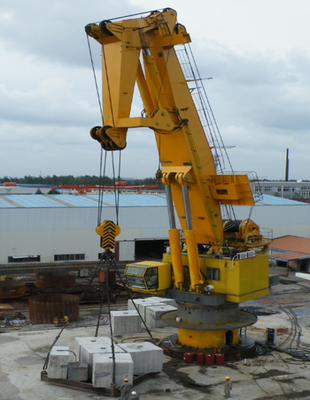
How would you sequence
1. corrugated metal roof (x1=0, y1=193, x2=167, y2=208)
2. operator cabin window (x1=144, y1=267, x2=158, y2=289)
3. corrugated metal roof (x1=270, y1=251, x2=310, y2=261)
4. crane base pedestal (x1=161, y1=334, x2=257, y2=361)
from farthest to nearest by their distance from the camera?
corrugated metal roof (x1=270, y1=251, x2=310, y2=261) → corrugated metal roof (x1=0, y1=193, x2=167, y2=208) → operator cabin window (x1=144, y1=267, x2=158, y2=289) → crane base pedestal (x1=161, y1=334, x2=257, y2=361)

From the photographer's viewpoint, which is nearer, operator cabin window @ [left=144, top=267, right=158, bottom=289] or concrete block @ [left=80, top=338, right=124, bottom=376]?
concrete block @ [left=80, top=338, right=124, bottom=376]

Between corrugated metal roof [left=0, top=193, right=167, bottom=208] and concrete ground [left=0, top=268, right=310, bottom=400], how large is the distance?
45.0ft

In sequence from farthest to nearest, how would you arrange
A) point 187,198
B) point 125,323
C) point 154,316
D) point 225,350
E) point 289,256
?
point 289,256, point 154,316, point 125,323, point 225,350, point 187,198

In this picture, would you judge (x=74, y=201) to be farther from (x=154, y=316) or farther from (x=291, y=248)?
(x=154, y=316)

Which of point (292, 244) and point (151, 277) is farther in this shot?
point (292, 244)

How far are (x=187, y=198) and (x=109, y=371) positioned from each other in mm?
6722

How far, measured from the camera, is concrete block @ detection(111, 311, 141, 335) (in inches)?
932

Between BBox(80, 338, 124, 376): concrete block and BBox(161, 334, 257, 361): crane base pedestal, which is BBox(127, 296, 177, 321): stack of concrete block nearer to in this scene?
BBox(161, 334, 257, 361): crane base pedestal

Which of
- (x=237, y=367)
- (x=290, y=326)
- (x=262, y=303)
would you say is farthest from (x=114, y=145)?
(x=262, y=303)

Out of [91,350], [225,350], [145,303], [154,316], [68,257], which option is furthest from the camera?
[68,257]

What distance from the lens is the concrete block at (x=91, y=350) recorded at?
17.9 m

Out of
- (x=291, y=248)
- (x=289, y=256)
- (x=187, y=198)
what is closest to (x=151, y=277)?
(x=187, y=198)

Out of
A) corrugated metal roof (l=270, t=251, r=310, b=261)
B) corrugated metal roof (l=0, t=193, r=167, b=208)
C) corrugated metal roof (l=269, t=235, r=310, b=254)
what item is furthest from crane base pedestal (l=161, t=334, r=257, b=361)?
corrugated metal roof (l=269, t=235, r=310, b=254)

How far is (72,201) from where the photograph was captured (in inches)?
1673
